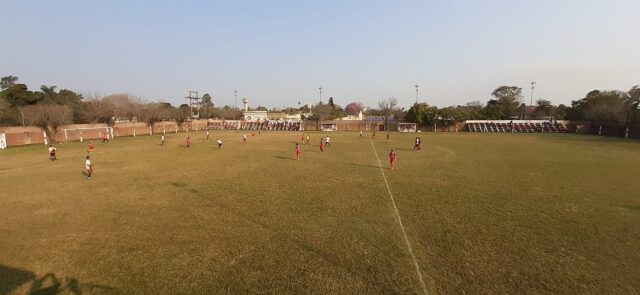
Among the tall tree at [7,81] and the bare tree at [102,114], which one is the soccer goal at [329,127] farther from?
Result: the tall tree at [7,81]

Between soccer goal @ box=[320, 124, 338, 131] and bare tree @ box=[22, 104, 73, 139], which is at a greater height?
bare tree @ box=[22, 104, 73, 139]

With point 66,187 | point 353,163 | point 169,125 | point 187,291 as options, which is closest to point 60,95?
point 169,125

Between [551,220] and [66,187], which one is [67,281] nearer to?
[66,187]

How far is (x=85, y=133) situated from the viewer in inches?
1837

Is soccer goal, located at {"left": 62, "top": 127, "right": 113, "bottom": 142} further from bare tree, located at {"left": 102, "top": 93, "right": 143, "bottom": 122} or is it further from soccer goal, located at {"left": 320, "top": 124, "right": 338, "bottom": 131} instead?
soccer goal, located at {"left": 320, "top": 124, "right": 338, "bottom": 131}

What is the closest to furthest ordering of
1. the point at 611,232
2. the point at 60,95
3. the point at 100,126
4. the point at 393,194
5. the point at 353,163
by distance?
the point at 611,232, the point at 393,194, the point at 353,163, the point at 100,126, the point at 60,95

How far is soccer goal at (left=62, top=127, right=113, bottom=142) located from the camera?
146 feet

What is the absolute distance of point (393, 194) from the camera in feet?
49.8

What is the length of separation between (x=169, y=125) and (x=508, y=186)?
65.5 metres

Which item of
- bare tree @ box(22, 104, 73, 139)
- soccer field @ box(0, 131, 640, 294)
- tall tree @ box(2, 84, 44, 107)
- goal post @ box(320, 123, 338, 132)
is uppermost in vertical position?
tall tree @ box(2, 84, 44, 107)

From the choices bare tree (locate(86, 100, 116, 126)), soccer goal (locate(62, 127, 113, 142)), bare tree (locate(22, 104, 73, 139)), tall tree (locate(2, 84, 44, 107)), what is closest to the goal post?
bare tree (locate(86, 100, 116, 126))

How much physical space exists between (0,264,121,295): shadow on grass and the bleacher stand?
242ft

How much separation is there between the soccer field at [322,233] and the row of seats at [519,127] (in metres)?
52.4

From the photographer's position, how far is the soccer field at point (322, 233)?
7664 millimetres
